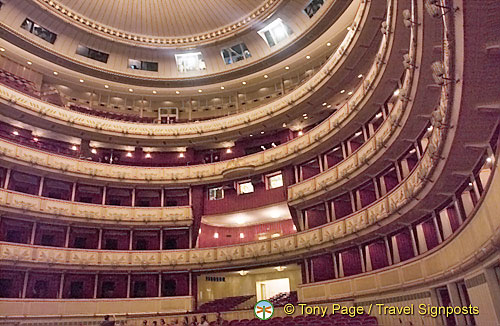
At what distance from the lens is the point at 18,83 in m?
27.8

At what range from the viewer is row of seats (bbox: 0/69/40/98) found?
26750mm

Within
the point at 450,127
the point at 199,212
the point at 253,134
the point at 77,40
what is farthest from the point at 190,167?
the point at 450,127

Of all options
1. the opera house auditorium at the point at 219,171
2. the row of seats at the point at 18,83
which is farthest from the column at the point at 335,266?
→ the row of seats at the point at 18,83

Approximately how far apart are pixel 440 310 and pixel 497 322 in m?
4.29

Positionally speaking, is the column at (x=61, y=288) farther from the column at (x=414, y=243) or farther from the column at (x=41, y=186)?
the column at (x=414, y=243)

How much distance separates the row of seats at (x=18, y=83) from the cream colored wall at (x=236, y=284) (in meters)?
18.0

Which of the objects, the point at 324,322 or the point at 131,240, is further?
the point at 131,240

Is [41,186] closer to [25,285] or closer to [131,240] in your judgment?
[25,285]

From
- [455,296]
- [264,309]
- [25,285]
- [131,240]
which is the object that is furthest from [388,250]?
[25,285]

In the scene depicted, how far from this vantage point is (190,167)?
30.4m

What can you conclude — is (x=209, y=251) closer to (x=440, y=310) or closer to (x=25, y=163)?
(x=25, y=163)

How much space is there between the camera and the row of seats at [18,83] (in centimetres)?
2675

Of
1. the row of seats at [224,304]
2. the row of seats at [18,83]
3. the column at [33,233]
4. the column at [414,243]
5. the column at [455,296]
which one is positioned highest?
the row of seats at [18,83]

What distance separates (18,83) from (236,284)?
21651 millimetres
